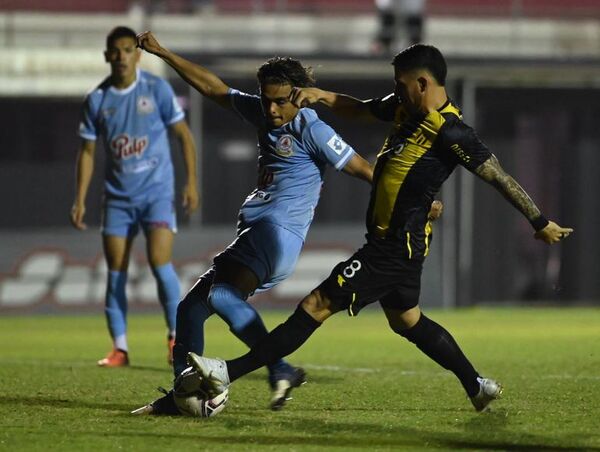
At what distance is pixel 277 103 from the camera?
685cm

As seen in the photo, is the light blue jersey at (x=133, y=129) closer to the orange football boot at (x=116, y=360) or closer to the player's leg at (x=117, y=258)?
the player's leg at (x=117, y=258)

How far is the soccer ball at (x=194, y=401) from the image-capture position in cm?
660

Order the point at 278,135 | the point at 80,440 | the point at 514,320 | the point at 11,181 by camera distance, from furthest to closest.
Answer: the point at 11,181 → the point at 514,320 → the point at 278,135 → the point at 80,440

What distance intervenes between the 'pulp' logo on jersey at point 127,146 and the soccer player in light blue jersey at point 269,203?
3.00 meters

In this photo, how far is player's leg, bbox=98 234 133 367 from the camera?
1002cm

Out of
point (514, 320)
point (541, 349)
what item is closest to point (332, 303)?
point (541, 349)

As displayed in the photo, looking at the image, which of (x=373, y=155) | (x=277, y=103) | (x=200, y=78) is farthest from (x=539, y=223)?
(x=373, y=155)

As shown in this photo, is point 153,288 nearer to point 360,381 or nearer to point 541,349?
point 541,349

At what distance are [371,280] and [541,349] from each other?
225 inches

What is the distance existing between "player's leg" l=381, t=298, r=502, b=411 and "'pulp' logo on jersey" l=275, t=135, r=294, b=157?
0.91 metres

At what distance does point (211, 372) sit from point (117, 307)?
151 inches

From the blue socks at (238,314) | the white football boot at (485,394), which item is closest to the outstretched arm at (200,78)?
the blue socks at (238,314)

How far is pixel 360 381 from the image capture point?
8758 millimetres

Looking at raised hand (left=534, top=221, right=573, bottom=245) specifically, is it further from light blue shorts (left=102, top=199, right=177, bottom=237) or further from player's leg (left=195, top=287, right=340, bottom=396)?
light blue shorts (left=102, top=199, right=177, bottom=237)
